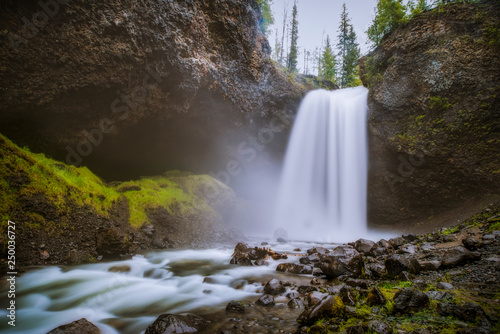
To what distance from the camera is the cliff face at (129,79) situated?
646 cm

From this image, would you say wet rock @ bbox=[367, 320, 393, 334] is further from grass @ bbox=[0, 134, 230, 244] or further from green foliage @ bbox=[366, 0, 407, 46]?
green foliage @ bbox=[366, 0, 407, 46]

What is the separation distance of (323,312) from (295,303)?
0.81 metres

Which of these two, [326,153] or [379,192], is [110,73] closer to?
[326,153]

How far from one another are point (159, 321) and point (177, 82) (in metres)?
8.18

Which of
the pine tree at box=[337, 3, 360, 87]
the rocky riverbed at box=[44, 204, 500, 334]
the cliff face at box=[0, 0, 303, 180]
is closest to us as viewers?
the rocky riverbed at box=[44, 204, 500, 334]

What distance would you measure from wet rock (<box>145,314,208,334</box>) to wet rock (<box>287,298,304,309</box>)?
1.23m

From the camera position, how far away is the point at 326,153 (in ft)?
51.5

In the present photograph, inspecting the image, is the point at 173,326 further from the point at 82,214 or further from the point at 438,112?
the point at 438,112

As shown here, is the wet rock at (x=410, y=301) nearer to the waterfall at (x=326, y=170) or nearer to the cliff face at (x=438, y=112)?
the cliff face at (x=438, y=112)

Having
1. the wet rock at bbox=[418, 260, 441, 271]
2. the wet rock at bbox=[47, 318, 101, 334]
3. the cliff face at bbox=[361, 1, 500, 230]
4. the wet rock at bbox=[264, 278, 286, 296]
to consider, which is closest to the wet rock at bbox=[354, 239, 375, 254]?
the wet rock at bbox=[418, 260, 441, 271]

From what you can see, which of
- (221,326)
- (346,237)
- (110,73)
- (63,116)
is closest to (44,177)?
(63,116)

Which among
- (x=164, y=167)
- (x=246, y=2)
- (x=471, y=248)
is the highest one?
(x=246, y=2)

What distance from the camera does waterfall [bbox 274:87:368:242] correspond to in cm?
1419

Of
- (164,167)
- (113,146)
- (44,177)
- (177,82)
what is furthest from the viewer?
(164,167)
